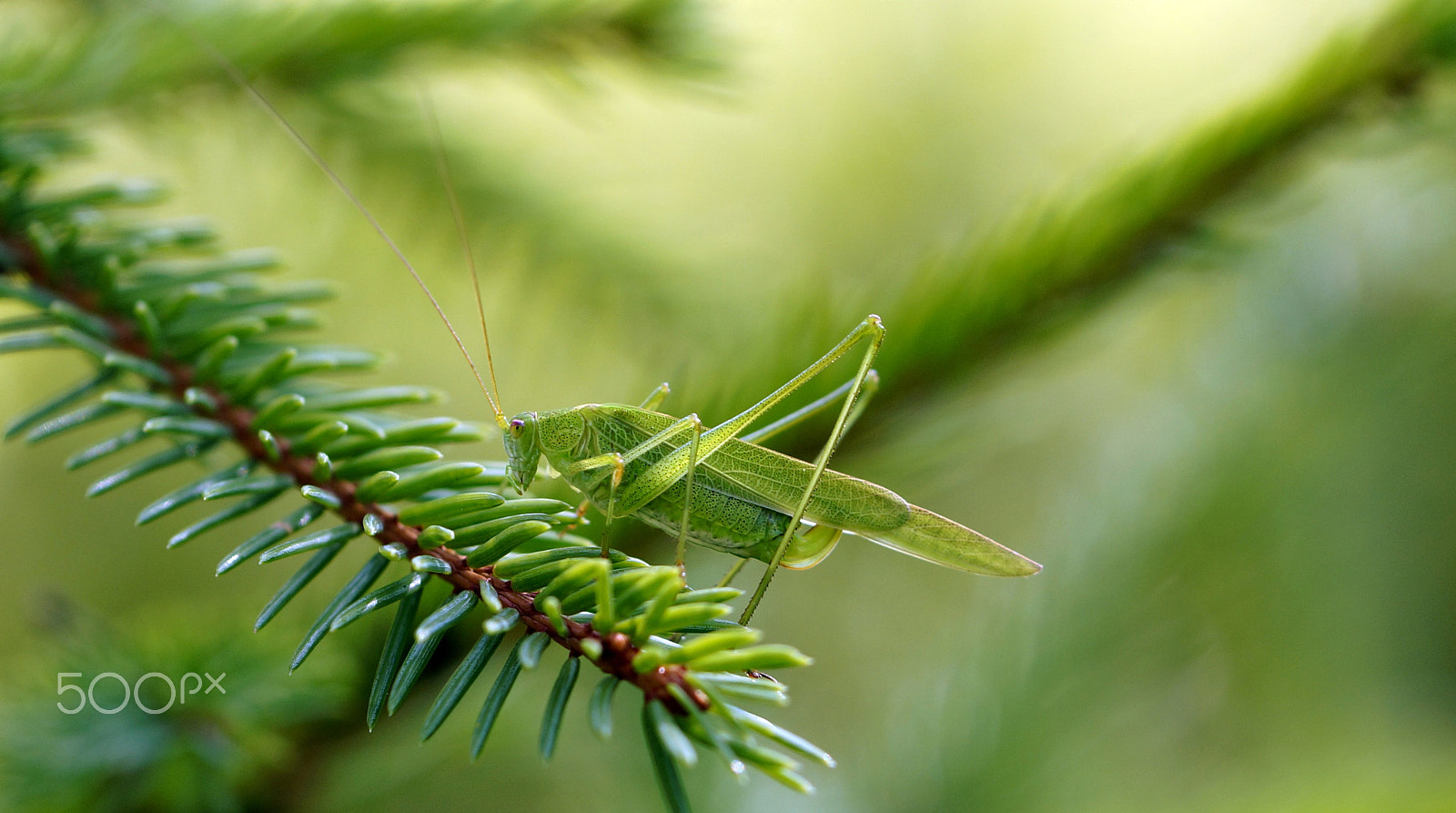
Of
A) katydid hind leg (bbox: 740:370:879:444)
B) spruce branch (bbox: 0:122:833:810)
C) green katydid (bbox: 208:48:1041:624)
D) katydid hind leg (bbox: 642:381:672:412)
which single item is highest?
katydid hind leg (bbox: 740:370:879:444)

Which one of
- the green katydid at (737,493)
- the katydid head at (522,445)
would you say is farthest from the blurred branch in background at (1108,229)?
the katydid head at (522,445)

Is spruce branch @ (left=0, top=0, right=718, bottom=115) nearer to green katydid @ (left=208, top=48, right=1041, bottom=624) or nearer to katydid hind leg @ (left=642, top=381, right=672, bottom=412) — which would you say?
green katydid @ (left=208, top=48, right=1041, bottom=624)

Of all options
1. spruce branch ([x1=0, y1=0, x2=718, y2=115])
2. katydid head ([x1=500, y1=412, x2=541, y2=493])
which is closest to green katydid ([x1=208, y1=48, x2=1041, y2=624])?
katydid head ([x1=500, y1=412, x2=541, y2=493])

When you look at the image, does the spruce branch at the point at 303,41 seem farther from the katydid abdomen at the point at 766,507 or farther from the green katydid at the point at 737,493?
the katydid abdomen at the point at 766,507

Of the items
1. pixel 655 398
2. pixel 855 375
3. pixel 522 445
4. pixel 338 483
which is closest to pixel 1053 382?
pixel 855 375

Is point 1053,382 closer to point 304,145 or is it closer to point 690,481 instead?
point 690,481

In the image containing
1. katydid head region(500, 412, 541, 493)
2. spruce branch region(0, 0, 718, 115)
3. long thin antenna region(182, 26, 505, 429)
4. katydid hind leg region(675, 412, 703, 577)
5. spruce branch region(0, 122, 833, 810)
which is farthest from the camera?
katydid head region(500, 412, 541, 493)

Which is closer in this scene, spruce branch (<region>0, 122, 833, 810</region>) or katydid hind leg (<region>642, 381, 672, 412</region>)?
spruce branch (<region>0, 122, 833, 810</region>)

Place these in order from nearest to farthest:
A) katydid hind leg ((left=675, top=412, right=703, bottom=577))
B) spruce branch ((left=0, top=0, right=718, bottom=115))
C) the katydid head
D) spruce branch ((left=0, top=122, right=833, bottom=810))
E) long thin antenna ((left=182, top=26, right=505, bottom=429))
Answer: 1. spruce branch ((left=0, top=122, right=833, bottom=810))
2. long thin antenna ((left=182, top=26, right=505, bottom=429))
3. spruce branch ((left=0, top=0, right=718, bottom=115))
4. katydid hind leg ((left=675, top=412, right=703, bottom=577))
5. the katydid head
